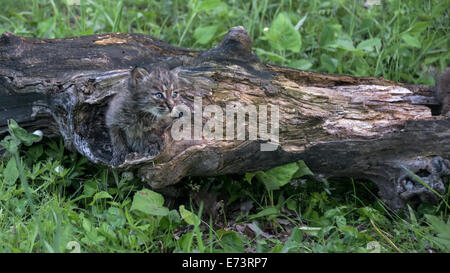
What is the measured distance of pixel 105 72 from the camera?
3.74 metres

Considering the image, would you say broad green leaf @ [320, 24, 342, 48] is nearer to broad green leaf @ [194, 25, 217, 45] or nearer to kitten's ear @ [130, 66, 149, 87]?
broad green leaf @ [194, 25, 217, 45]

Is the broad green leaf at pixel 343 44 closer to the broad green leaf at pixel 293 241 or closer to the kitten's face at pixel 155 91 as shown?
the kitten's face at pixel 155 91

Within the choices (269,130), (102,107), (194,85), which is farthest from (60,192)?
(269,130)

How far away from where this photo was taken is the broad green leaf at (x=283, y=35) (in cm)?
532

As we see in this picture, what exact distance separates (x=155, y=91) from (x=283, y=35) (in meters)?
2.11

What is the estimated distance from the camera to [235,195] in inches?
165

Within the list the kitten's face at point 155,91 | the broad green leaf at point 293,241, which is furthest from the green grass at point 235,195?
the kitten's face at point 155,91

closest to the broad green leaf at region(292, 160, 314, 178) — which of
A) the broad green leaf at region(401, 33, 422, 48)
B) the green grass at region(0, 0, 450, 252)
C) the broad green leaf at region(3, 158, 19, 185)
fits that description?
the green grass at region(0, 0, 450, 252)

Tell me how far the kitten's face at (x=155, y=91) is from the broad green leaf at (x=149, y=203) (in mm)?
658

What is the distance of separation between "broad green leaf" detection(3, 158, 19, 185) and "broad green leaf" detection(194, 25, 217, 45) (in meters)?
2.84

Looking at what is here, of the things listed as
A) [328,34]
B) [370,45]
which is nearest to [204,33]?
[328,34]

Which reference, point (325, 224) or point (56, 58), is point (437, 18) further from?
point (56, 58)

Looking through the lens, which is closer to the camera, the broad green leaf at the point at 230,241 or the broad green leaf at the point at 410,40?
the broad green leaf at the point at 230,241
